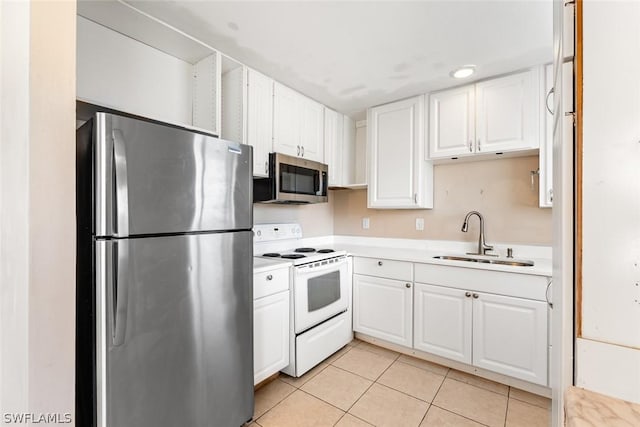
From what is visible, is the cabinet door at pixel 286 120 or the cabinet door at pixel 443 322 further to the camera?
the cabinet door at pixel 286 120

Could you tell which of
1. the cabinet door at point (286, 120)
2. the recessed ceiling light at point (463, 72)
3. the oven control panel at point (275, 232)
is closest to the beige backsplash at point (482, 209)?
the oven control panel at point (275, 232)

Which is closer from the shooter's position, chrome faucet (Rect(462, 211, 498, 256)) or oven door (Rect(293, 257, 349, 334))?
oven door (Rect(293, 257, 349, 334))

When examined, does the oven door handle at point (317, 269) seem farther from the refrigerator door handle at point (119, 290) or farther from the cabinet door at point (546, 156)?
the cabinet door at point (546, 156)

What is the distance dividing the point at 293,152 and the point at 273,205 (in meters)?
0.53

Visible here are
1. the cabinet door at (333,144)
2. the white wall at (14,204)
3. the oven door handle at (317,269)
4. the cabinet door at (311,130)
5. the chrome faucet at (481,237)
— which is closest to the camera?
the white wall at (14,204)

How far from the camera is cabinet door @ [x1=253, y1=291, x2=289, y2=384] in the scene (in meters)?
1.86

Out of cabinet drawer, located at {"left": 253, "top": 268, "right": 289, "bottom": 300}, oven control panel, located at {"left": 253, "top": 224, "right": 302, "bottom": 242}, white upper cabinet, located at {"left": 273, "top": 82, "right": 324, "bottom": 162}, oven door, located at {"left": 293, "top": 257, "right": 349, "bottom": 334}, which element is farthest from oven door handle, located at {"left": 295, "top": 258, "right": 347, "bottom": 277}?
white upper cabinet, located at {"left": 273, "top": 82, "right": 324, "bottom": 162}

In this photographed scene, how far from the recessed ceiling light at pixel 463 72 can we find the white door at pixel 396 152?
1.30 feet

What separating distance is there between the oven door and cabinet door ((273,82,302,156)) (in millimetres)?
982

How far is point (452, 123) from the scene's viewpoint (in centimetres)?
246

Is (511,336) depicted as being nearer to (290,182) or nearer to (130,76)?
(290,182)

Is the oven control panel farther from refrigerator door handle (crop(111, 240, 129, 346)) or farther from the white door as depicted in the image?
refrigerator door handle (crop(111, 240, 129, 346))

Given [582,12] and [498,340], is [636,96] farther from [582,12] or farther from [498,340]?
[498,340]

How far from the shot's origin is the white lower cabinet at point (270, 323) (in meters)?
1.87
